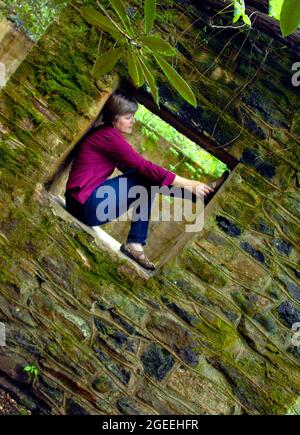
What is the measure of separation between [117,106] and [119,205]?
57 cm

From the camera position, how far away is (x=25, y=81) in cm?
275

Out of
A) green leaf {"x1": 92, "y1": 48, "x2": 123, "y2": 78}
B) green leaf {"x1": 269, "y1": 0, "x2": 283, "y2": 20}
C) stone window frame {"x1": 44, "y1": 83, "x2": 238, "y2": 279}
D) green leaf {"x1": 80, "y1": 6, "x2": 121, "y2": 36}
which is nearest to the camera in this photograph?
green leaf {"x1": 80, "y1": 6, "x2": 121, "y2": 36}

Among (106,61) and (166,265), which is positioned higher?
(106,61)

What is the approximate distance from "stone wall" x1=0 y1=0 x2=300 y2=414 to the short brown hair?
0.06 metres

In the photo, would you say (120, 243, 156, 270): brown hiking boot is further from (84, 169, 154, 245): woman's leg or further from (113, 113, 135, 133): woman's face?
(113, 113, 135, 133): woman's face

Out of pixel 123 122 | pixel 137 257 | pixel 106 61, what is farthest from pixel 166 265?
pixel 106 61

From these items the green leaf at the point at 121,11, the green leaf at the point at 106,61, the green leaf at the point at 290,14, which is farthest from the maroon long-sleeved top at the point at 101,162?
the green leaf at the point at 290,14

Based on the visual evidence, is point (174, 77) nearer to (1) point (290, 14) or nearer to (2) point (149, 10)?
(2) point (149, 10)

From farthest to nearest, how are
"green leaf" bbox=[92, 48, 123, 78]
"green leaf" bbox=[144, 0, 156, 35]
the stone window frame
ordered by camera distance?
the stone window frame → "green leaf" bbox=[92, 48, 123, 78] → "green leaf" bbox=[144, 0, 156, 35]

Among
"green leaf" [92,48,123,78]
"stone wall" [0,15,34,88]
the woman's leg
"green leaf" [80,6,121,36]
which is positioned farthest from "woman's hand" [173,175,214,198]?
"green leaf" [80,6,121,36]

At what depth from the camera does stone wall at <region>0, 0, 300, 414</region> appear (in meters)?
2.59

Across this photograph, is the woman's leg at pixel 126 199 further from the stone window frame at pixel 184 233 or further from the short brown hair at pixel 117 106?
the short brown hair at pixel 117 106

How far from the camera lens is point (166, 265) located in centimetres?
268
